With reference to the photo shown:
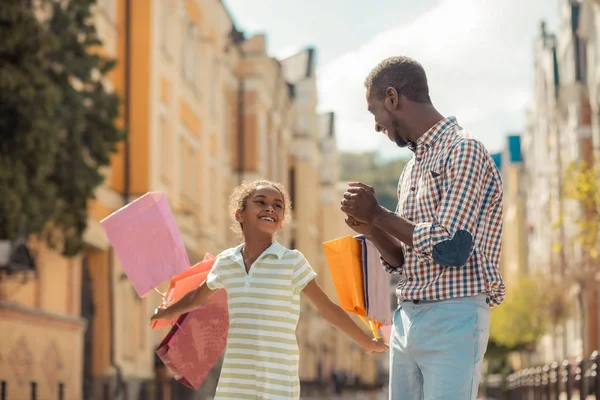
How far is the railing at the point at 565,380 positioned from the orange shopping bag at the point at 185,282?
4893 mm

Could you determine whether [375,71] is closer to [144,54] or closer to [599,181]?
[599,181]

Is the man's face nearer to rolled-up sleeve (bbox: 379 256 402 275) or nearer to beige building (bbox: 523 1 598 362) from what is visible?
rolled-up sleeve (bbox: 379 256 402 275)

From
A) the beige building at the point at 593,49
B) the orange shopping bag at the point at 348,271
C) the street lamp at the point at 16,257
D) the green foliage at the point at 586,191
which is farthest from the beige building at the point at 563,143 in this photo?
the orange shopping bag at the point at 348,271

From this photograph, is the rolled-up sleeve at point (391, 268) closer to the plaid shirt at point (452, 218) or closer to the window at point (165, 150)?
the plaid shirt at point (452, 218)

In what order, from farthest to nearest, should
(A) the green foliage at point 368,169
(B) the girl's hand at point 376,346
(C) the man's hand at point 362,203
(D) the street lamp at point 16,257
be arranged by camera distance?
(A) the green foliage at point 368,169
(D) the street lamp at point 16,257
(B) the girl's hand at point 376,346
(C) the man's hand at point 362,203

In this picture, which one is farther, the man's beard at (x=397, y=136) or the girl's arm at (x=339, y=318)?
the girl's arm at (x=339, y=318)

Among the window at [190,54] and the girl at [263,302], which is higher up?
the window at [190,54]

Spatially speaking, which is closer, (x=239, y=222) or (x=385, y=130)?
(x=385, y=130)

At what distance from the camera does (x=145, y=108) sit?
2775cm

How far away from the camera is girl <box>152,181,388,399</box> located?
217 inches

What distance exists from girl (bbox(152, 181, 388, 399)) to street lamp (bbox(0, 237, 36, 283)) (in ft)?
33.3

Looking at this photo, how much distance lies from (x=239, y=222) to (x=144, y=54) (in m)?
22.4

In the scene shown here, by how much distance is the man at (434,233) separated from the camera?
14.6ft

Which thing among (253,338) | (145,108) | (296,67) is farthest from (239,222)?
(296,67)
